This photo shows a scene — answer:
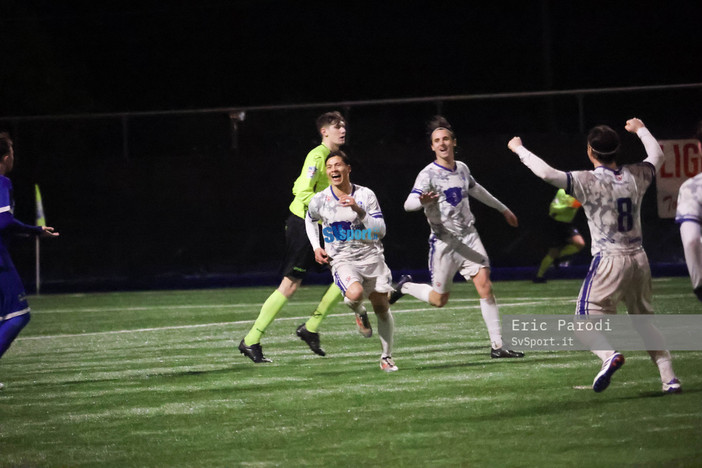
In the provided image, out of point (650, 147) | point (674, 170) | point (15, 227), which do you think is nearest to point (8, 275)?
point (15, 227)

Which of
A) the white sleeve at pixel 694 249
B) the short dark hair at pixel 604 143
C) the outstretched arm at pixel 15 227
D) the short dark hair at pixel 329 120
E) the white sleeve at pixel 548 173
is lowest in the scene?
the white sleeve at pixel 694 249

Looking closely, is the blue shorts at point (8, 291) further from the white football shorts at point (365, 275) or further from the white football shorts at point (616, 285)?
the white football shorts at point (616, 285)

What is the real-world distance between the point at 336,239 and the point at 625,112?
501 inches

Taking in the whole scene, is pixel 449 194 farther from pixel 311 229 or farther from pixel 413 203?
pixel 311 229

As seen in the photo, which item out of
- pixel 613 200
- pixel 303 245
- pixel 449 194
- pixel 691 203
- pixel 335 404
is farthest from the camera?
pixel 303 245

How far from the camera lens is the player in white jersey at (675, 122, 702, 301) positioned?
699 cm

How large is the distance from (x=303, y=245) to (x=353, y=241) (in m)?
1.08

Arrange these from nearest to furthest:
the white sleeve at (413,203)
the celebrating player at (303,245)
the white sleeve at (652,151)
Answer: the white sleeve at (652,151), the white sleeve at (413,203), the celebrating player at (303,245)

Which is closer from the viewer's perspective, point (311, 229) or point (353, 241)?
point (353, 241)

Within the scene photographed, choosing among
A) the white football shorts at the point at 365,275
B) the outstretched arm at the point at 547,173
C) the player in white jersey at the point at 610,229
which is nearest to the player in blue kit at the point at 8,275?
the white football shorts at the point at 365,275

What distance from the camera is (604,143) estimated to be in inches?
297

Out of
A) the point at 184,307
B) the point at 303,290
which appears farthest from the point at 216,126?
the point at 184,307

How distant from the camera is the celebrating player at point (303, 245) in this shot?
1015 centimetres

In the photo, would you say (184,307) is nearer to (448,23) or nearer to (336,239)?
(336,239)
